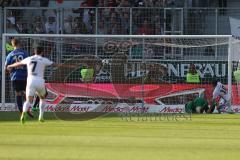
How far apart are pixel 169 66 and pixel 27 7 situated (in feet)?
28.4

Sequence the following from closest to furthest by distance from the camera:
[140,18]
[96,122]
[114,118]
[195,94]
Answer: [96,122] < [114,118] < [195,94] < [140,18]

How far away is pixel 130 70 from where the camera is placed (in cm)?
2372

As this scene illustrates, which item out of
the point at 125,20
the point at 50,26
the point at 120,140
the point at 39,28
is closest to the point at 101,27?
the point at 125,20

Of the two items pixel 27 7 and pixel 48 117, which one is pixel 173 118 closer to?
pixel 48 117

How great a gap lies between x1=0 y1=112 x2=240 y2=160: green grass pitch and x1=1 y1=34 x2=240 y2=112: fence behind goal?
4.10m

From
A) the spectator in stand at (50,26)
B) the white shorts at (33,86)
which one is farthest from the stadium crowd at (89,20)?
the white shorts at (33,86)

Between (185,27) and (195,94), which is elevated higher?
(185,27)

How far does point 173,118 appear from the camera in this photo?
2033cm

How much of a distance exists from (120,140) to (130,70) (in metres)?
10.0

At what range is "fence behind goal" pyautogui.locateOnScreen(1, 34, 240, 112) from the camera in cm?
2320

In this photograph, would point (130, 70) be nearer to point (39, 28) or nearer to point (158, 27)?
point (158, 27)

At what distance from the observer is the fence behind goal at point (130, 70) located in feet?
76.1

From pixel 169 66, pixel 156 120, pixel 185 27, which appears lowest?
pixel 156 120

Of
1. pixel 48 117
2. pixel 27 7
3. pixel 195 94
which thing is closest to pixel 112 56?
pixel 195 94
